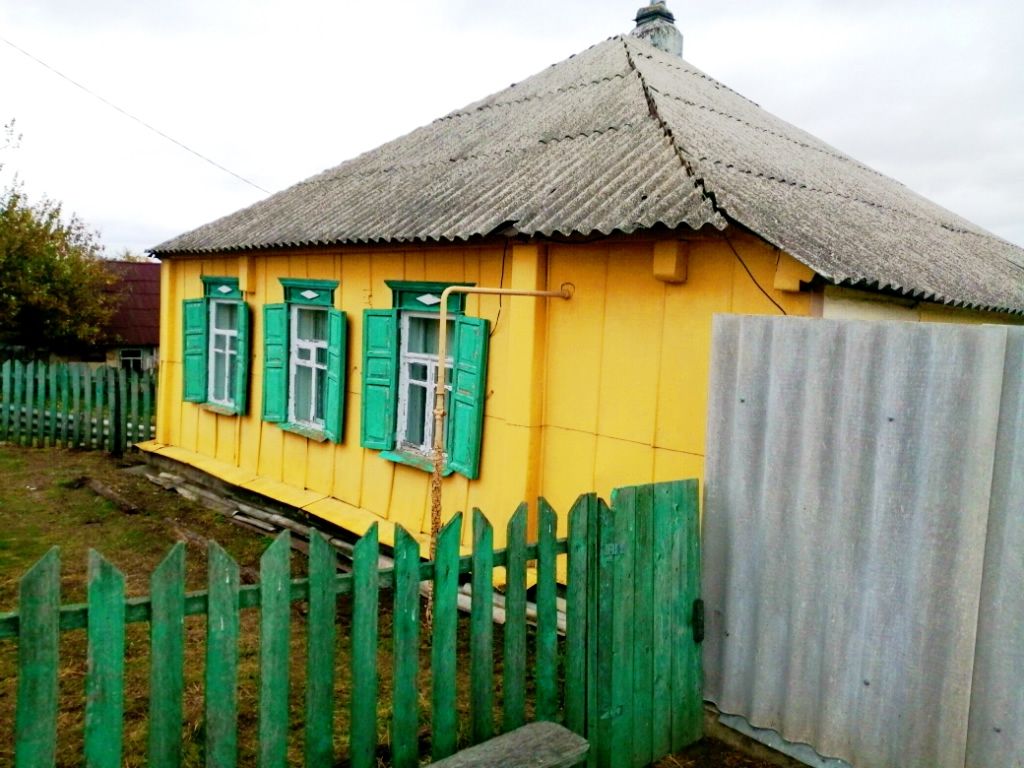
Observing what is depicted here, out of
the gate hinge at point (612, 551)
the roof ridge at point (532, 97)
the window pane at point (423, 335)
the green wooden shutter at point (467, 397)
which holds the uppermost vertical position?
the roof ridge at point (532, 97)

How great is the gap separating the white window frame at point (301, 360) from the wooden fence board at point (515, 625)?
511cm

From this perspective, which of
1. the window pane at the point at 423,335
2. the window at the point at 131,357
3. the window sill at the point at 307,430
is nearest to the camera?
the window pane at the point at 423,335

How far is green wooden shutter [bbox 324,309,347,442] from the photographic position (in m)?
7.57

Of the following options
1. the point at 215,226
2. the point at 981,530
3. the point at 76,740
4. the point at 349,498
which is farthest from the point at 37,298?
the point at 981,530

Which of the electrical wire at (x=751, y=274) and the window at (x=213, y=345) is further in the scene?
the window at (x=213, y=345)

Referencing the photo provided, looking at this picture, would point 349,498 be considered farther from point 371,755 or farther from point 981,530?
point 981,530

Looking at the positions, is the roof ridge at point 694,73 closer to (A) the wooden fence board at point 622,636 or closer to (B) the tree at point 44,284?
(A) the wooden fence board at point 622,636

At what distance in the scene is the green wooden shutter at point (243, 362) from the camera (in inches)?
355

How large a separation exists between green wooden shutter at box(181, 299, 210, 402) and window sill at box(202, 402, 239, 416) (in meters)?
0.13

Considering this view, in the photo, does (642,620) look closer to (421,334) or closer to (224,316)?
(421,334)

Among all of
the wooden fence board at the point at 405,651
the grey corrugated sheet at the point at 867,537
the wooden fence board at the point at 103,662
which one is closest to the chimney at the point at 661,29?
the grey corrugated sheet at the point at 867,537

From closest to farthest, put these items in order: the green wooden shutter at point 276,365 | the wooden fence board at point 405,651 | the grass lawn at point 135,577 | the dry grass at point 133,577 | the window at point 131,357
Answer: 1. the wooden fence board at point 405,651
2. the grass lawn at point 135,577
3. the dry grass at point 133,577
4. the green wooden shutter at point 276,365
5. the window at point 131,357

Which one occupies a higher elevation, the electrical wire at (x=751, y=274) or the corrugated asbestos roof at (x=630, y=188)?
the corrugated asbestos roof at (x=630, y=188)

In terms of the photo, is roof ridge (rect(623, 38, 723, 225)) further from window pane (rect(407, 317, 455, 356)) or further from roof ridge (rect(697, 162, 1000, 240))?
window pane (rect(407, 317, 455, 356))
